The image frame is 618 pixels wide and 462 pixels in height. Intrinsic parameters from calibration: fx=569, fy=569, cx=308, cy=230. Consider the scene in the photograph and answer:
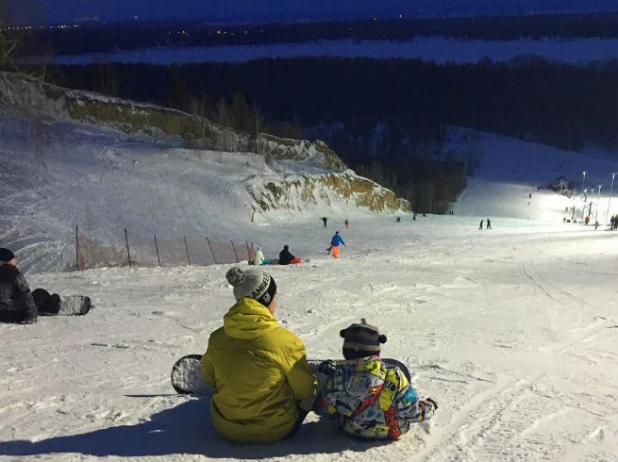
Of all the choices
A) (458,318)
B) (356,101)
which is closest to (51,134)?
(458,318)

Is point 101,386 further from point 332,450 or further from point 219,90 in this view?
point 219,90

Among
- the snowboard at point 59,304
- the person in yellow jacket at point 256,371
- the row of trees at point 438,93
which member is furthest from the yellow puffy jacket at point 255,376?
the row of trees at point 438,93

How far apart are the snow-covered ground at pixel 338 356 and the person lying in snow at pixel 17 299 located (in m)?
0.22

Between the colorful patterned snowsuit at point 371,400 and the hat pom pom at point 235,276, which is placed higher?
the hat pom pom at point 235,276

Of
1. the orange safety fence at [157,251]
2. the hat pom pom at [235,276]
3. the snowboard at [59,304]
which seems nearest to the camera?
the hat pom pom at [235,276]

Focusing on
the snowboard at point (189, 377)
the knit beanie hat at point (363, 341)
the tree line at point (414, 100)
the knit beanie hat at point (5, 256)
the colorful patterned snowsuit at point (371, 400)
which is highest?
the tree line at point (414, 100)

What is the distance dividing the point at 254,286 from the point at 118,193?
97.2 ft

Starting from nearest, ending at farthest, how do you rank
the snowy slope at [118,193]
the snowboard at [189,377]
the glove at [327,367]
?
the glove at [327,367] < the snowboard at [189,377] < the snowy slope at [118,193]

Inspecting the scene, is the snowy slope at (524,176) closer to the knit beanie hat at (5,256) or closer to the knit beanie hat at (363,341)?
the knit beanie hat at (5,256)

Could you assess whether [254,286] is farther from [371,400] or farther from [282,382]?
[371,400]

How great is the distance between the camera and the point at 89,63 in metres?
76.9

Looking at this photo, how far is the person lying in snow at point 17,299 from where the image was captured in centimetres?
716

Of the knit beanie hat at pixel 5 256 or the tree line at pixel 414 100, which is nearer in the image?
the knit beanie hat at pixel 5 256

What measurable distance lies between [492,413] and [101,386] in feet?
11.5
